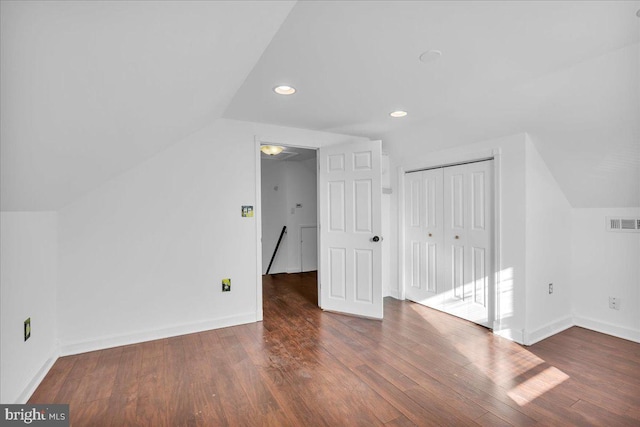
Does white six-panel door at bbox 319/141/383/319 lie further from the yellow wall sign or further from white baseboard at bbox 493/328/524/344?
white baseboard at bbox 493/328/524/344

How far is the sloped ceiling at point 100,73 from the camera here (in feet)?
3.10

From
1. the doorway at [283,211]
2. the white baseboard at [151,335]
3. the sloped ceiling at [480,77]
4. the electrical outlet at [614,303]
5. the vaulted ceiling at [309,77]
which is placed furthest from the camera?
the doorway at [283,211]

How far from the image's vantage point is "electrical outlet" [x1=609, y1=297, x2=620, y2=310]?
301cm

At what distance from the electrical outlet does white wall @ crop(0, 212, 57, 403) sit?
16.0 feet

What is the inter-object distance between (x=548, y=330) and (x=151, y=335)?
392 cm

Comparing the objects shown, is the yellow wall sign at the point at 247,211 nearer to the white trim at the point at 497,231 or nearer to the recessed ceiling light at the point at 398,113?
the recessed ceiling light at the point at 398,113

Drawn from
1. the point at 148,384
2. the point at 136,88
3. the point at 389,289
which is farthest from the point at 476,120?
the point at 148,384

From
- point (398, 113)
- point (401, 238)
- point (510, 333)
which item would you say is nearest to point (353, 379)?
point (510, 333)

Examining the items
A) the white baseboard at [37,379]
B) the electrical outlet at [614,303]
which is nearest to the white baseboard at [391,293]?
the electrical outlet at [614,303]

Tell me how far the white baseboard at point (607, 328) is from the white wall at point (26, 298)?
4.84m

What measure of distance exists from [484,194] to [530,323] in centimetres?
132

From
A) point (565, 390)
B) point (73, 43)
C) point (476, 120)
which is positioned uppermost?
point (476, 120)

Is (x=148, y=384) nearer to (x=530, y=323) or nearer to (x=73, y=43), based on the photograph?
(x=73, y=43)

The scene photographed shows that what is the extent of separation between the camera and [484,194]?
10.8ft
